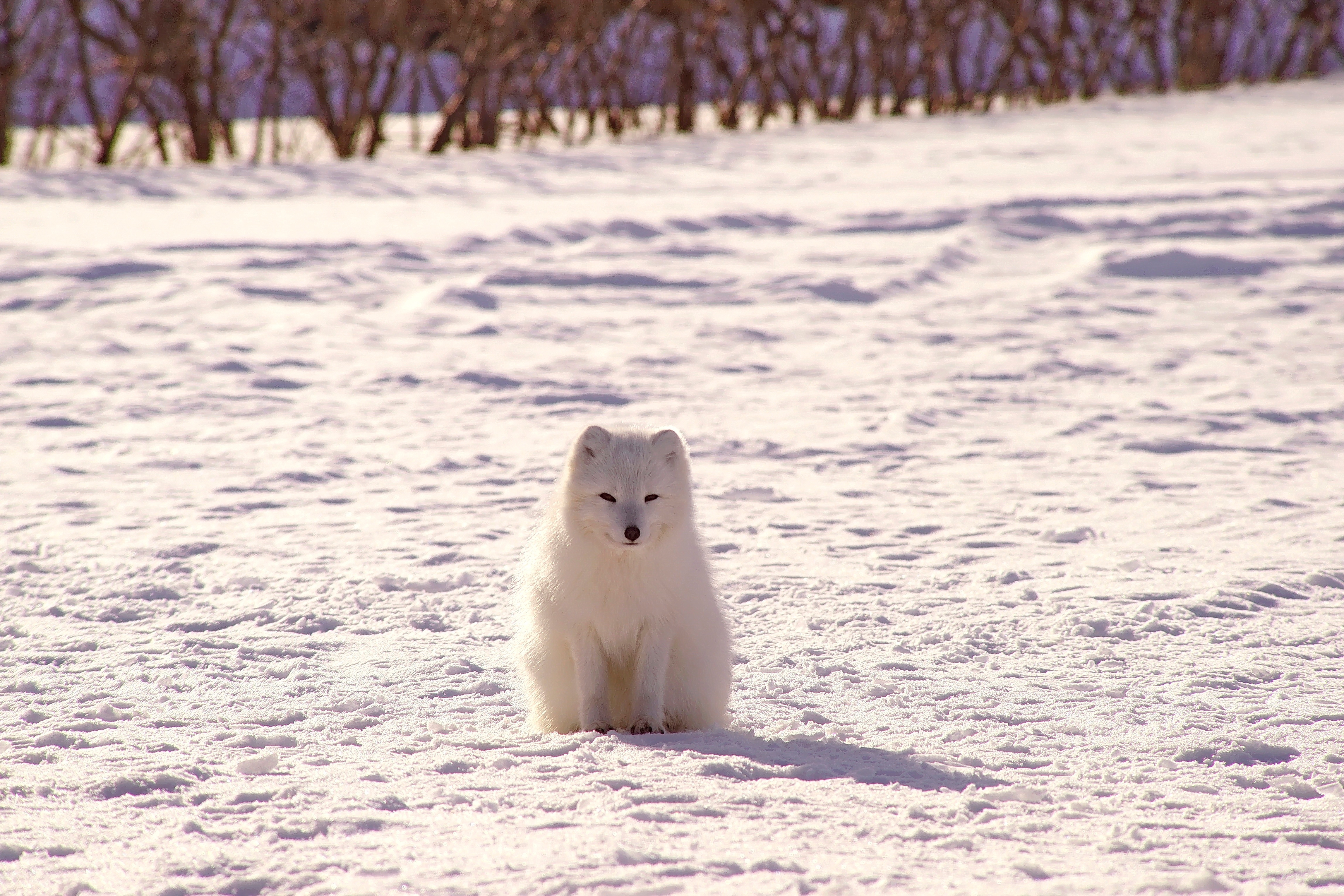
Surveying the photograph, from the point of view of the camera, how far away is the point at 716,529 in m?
5.25

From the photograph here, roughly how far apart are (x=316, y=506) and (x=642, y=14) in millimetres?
12919

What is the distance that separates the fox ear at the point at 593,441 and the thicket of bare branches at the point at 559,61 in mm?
11997

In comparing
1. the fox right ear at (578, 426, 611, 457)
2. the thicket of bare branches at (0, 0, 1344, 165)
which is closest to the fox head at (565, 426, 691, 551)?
the fox right ear at (578, 426, 611, 457)

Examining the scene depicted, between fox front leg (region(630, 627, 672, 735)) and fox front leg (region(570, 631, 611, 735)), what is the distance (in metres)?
0.09

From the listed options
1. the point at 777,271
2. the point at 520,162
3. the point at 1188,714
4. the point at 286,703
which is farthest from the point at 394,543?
the point at 520,162

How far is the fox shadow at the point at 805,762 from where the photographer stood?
302 cm

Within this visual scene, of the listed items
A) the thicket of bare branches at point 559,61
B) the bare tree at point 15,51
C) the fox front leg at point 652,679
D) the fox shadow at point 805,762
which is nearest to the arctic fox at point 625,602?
the fox front leg at point 652,679

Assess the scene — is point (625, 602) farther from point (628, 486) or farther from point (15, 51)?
point (15, 51)

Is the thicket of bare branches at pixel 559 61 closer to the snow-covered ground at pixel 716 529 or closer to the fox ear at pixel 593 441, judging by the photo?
the snow-covered ground at pixel 716 529

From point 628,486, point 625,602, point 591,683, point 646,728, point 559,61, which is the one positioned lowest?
point 646,728

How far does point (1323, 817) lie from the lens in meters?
2.80

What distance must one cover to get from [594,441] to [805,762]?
94cm

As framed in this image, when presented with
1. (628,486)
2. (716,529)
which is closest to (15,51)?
(716,529)

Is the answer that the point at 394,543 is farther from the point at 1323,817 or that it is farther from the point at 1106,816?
the point at 1323,817
